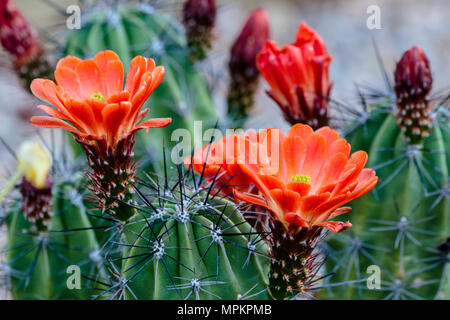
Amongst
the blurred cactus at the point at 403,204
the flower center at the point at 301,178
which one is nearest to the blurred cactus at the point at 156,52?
the blurred cactus at the point at 403,204

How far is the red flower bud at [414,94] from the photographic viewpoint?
0.85m

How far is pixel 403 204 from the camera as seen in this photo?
2.93ft

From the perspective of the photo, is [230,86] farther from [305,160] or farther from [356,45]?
[356,45]

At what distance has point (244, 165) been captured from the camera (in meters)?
0.59

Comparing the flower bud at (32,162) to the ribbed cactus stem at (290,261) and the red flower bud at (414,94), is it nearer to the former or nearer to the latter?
the ribbed cactus stem at (290,261)

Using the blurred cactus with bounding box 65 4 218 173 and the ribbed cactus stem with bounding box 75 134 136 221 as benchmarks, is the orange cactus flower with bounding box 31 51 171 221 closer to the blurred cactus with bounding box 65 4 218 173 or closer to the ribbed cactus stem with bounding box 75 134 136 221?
the ribbed cactus stem with bounding box 75 134 136 221

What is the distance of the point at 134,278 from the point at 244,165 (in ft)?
0.64

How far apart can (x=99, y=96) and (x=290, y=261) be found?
0.96ft

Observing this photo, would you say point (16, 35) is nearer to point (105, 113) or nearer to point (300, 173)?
point (105, 113)

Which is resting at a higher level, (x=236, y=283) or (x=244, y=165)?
(x=244, y=165)

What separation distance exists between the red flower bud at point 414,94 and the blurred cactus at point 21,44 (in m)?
0.66

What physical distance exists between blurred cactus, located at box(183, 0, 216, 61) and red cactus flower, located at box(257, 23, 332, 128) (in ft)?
1.07
